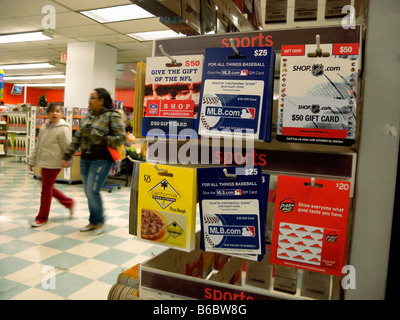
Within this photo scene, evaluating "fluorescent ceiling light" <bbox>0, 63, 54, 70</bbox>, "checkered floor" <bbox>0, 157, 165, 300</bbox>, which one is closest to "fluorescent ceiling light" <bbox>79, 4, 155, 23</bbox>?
"checkered floor" <bbox>0, 157, 165, 300</bbox>

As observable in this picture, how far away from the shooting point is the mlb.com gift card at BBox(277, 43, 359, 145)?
0.88 m

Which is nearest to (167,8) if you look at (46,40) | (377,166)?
(377,166)

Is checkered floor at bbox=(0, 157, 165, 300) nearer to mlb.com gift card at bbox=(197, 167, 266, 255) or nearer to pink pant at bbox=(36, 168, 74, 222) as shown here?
pink pant at bbox=(36, 168, 74, 222)

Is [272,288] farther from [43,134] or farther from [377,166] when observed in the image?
[43,134]

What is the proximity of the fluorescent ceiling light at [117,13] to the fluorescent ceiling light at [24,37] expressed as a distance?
79.0 inches

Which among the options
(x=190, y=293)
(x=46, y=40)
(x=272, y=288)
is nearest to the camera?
(x=190, y=293)

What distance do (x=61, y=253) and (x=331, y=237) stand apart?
3064mm

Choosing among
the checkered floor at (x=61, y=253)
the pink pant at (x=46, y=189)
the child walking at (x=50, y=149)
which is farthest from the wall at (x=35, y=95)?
the pink pant at (x=46, y=189)

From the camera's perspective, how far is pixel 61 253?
329cm

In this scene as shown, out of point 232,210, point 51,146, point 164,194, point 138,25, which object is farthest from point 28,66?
point 232,210

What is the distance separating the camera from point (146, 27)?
651cm

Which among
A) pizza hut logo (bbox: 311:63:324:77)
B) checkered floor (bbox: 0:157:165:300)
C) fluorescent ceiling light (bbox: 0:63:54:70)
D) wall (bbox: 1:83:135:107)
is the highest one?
fluorescent ceiling light (bbox: 0:63:54:70)

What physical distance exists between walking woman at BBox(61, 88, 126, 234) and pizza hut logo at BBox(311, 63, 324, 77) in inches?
117

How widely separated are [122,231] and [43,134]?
1.56 meters
